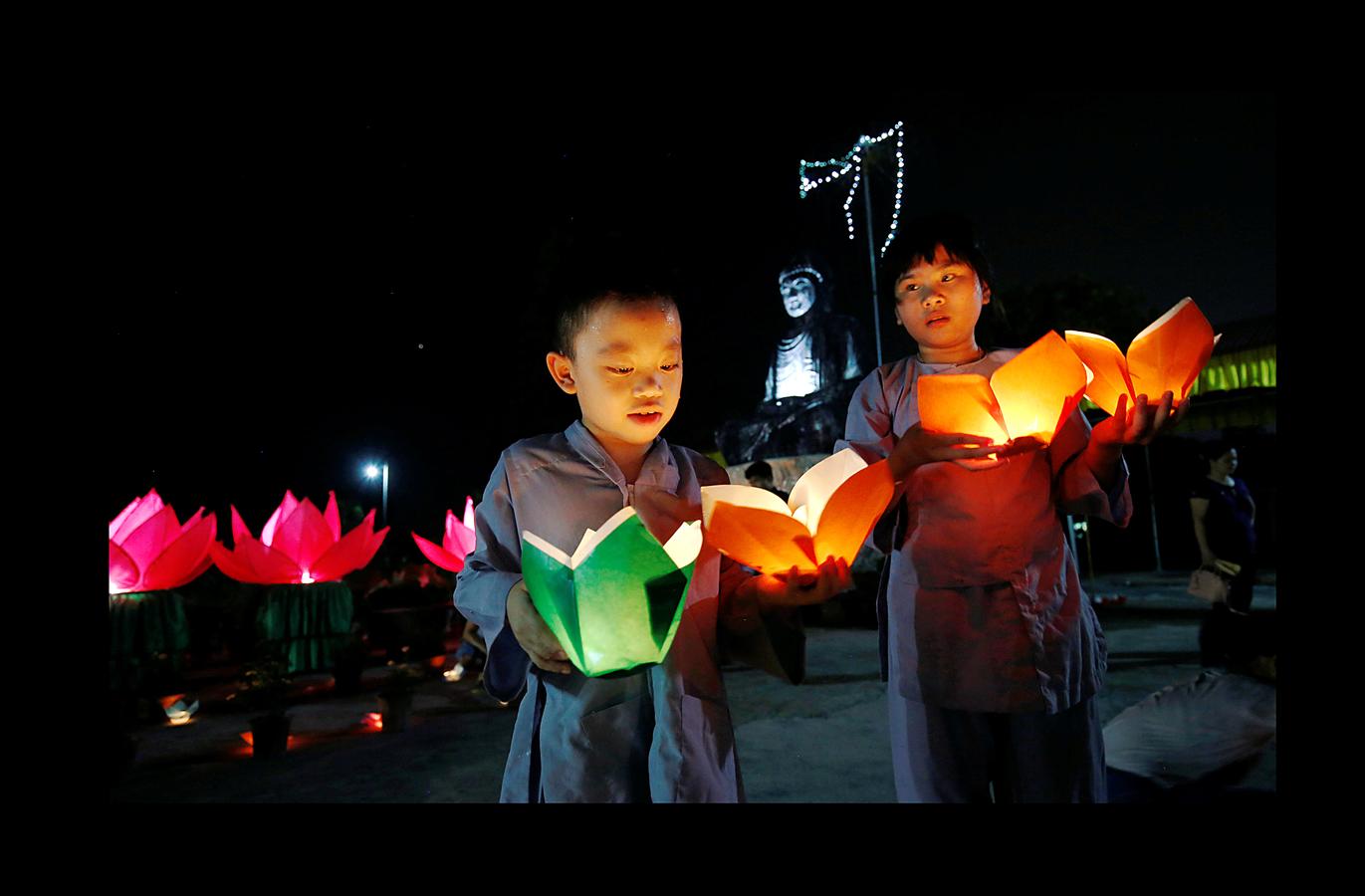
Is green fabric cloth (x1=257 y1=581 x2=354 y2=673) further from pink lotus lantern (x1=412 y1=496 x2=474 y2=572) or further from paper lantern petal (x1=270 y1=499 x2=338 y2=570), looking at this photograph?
pink lotus lantern (x1=412 y1=496 x2=474 y2=572)

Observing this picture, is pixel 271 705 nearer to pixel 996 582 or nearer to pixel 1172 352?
pixel 996 582

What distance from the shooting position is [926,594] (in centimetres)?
152

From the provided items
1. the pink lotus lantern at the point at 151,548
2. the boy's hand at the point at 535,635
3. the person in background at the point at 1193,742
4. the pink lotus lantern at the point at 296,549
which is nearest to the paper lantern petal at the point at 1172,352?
the boy's hand at the point at 535,635

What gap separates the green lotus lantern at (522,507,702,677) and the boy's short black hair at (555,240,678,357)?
388 millimetres

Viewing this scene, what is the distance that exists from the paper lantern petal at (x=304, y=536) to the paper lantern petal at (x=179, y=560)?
1.24 feet

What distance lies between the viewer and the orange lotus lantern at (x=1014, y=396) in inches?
51.1

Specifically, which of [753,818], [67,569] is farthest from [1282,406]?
[67,569]

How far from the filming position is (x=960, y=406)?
1345 millimetres

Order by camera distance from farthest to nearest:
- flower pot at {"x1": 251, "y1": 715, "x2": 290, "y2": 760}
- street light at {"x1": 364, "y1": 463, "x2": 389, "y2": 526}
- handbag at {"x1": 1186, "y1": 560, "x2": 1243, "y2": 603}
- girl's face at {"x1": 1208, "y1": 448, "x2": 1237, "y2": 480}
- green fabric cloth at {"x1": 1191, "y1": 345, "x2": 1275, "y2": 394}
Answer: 1. street light at {"x1": 364, "y1": 463, "x2": 389, "y2": 526}
2. green fabric cloth at {"x1": 1191, "y1": 345, "x2": 1275, "y2": 394}
3. girl's face at {"x1": 1208, "y1": 448, "x2": 1237, "y2": 480}
4. flower pot at {"x1": 251, "y1": 715, "x2": 290, "y2": 760}
5. handbag at {"x1": 1186, "y1": 560, "x2": 1243, "y2": 603}

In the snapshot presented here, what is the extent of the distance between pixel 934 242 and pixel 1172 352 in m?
0.46

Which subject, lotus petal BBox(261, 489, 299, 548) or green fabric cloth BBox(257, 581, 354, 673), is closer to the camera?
lotus petal BBox(261, 489, 299, 548)

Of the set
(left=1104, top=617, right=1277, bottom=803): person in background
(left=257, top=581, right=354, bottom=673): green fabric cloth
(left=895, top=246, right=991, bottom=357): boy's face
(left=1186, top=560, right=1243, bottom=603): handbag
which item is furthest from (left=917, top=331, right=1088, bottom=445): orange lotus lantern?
(left=257, top=581, right=354, bottom=673): green fabric cloth

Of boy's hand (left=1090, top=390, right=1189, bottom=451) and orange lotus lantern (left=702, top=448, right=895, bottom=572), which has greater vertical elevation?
boy's hand (left=1090, top=390, right=1189, bottom=451)

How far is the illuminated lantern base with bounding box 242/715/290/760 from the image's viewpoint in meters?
3.62
